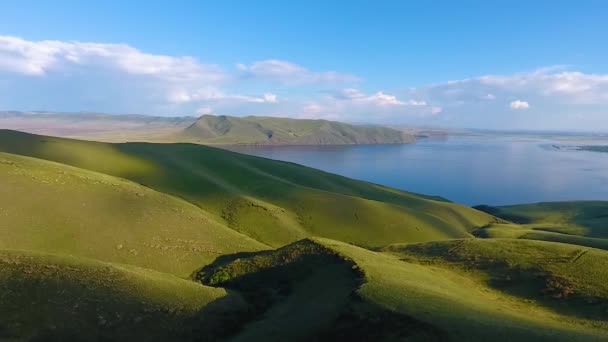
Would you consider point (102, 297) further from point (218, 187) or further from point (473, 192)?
point (473, 192)

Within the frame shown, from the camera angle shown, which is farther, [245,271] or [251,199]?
[251,199]

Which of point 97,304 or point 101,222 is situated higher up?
point 101,222

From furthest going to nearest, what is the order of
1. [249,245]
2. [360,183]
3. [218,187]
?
[360,183] < [218,187] < [249,245]

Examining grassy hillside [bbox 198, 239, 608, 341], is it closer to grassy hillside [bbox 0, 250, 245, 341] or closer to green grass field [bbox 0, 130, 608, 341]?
green grass field [bbox 0, 130, 608, 341]

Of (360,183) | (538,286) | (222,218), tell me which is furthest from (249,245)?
(360,183)

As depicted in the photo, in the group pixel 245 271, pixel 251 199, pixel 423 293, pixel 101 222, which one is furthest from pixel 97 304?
pixel 251 199

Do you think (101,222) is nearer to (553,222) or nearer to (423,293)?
(423,293)

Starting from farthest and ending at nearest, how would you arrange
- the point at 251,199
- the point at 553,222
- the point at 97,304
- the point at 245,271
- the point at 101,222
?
the point at 553,222 < the point at 251,199 < the point at 101,222 < the point at 245,271 < the point at 97,304
